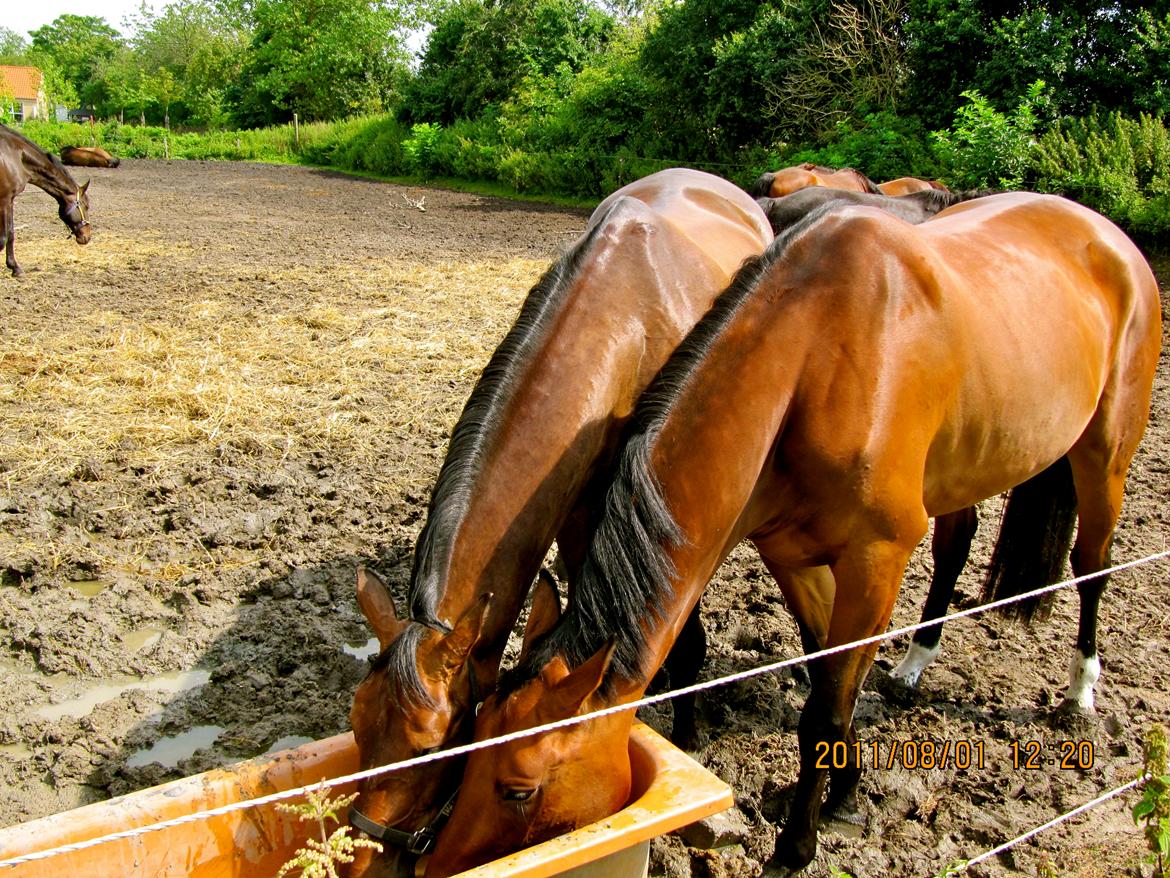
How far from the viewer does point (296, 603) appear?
411cm

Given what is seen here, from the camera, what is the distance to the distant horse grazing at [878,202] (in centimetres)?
521

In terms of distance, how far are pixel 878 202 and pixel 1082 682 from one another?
3.25 m

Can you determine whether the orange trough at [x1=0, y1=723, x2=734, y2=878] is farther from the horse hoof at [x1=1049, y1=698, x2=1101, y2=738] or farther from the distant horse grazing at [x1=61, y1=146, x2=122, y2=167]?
the distant horse grazing at [x1=61, y1=146, x2=122, y2=167]

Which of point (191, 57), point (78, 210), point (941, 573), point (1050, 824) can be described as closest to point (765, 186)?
point (941, 573)

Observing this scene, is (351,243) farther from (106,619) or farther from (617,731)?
(617,731)

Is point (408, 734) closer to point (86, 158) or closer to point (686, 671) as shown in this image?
point (686, 671)

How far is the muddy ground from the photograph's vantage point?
2.99 m

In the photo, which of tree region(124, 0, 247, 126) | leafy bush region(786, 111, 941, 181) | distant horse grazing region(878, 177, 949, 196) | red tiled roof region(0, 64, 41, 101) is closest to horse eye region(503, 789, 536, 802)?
distant horse grazing region(878, 177, 949, 196)

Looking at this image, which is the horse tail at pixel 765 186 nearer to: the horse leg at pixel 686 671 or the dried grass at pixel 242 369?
the dried grass at pixel 242 369

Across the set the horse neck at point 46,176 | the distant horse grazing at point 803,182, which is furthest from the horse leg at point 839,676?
the horse neck at point 46,176

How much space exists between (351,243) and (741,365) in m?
12.3

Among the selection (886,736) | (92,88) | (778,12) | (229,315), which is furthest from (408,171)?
(92,88)

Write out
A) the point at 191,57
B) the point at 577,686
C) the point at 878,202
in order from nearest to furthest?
the point at 577,686 → the point at 878,202 → the point at 191,57

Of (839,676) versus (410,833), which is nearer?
(410,833)
